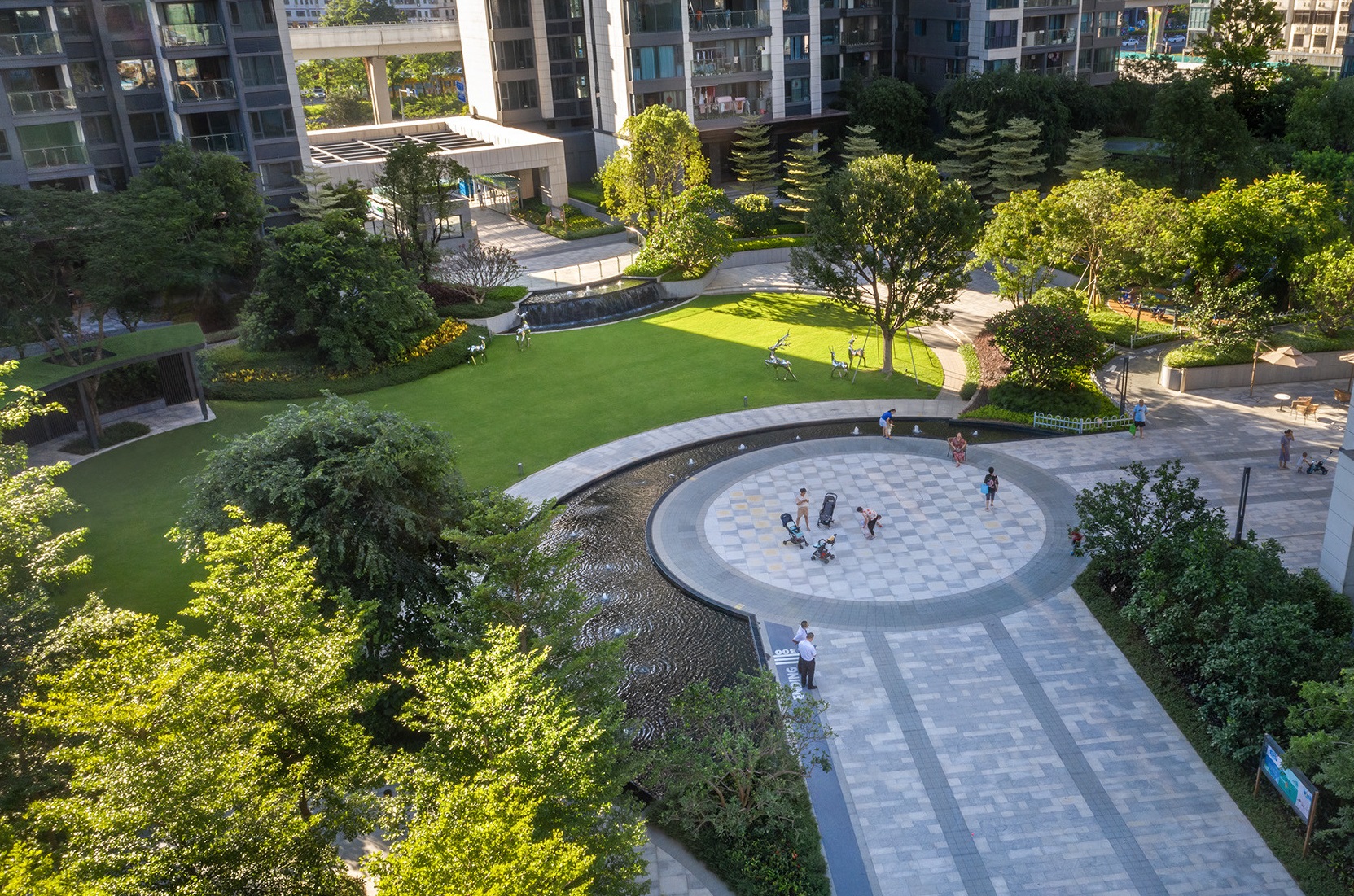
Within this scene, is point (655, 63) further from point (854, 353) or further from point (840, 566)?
point (840, 566)

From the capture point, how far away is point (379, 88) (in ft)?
293

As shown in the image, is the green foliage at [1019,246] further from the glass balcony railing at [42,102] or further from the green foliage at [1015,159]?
the glass balcony railing at [42,102]

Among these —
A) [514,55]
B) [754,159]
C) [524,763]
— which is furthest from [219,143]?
[524,763]

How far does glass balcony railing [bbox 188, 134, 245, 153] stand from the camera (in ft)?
192

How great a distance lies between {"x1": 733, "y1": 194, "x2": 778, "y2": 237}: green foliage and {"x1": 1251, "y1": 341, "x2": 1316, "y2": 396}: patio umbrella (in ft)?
102

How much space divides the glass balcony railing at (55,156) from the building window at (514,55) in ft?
114

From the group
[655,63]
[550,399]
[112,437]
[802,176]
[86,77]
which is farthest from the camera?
[655,63]

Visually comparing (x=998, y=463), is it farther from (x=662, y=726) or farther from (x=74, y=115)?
(x=74, y=115)

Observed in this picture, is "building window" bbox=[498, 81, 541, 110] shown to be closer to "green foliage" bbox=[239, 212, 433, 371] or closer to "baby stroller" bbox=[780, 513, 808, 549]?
"green foliage" bbox=[239, 212, 433, 371]

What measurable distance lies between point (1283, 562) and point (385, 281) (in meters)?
37.3

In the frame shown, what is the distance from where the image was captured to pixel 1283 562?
29297 millimetres

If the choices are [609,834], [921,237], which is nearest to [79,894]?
[609,834]

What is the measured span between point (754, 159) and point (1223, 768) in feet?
183

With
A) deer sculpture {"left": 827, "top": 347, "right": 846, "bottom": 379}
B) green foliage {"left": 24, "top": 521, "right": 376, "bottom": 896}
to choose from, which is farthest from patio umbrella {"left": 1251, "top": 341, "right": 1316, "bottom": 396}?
green foliage {"left": 24, "top": 521, "right": 376, "bottom": 896}
